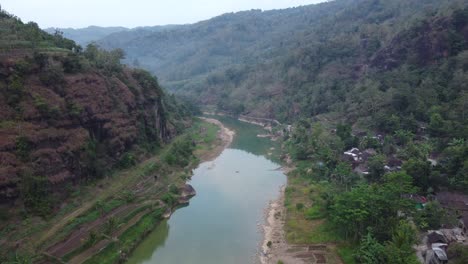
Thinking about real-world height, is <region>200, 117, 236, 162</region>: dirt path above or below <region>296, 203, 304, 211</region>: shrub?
below

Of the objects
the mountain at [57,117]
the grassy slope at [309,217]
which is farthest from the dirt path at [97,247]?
the grassy slope at [309,217]

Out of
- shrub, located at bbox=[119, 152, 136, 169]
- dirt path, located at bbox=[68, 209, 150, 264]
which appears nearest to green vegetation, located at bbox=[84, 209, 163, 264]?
dirt path, located at bbox=[68, 209, 150, 264]

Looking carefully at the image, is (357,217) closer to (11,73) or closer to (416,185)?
(416,185)

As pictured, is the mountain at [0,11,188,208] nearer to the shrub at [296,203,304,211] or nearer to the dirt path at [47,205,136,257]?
the dirt path at [47,205,136,257]

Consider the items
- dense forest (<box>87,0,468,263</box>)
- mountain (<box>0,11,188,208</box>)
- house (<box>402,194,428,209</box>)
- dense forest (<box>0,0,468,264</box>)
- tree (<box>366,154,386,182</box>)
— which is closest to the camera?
dense forest (<box>87,0,468,263</box>)

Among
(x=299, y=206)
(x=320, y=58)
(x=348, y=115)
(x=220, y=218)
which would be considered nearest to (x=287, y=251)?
(x=299, y=206)

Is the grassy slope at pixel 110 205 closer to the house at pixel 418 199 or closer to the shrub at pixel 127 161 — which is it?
the shrub at pixel 127 161
